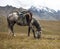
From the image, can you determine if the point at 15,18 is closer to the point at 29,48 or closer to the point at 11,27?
the point at 11,27

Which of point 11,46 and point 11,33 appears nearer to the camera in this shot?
point 11,46

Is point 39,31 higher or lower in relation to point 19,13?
lower

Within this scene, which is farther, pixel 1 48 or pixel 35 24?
pixel 35 24

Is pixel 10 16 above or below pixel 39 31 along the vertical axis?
above

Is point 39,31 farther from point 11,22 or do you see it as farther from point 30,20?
point 11,22

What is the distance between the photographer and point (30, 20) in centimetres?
3112

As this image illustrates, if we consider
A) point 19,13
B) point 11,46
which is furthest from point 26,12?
point 11,46

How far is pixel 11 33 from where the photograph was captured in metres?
31.5

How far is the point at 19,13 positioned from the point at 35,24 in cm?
277

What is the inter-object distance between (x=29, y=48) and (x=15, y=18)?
12.6 meters

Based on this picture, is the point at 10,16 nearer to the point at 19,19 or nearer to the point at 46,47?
the point at 19,19

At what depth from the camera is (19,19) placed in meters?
31.6

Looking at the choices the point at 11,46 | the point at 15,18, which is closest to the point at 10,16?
the point at 15,18

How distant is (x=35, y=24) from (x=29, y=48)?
11567 millimetres
